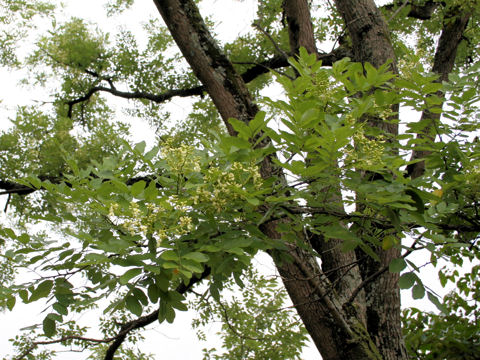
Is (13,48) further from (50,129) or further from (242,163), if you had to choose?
(242,163)

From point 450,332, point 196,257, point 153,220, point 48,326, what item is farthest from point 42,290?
point 450,332

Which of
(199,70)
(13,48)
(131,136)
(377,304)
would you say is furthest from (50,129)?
(377,304)

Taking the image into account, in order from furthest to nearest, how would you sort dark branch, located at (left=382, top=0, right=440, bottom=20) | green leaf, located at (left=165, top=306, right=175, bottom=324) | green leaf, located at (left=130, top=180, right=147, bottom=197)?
1. dark branch, located at (left=382, top=0, right=440, bottom=20)
2. green leaf, located at (left=165, top=306, right=175, bottom=324)
3. green leaf, located at (left=130, top=180, right=147, bottom=197)

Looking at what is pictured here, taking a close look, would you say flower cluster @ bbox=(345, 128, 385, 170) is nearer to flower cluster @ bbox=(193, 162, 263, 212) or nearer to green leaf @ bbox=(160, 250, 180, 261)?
flower cluster @ bbox=(193, 162, 263, 212)

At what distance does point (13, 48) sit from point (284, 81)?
6.62 meters

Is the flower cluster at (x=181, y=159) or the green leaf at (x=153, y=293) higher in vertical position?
the flower cluster at (x=181, y=159)

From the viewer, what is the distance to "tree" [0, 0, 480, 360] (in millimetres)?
1540

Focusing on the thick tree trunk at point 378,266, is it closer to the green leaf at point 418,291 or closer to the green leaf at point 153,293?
the green leaf at point 418,291

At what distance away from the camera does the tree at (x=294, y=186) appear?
154 cm

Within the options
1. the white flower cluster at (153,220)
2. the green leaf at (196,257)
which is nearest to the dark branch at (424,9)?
the white flower cluster at (153,220)

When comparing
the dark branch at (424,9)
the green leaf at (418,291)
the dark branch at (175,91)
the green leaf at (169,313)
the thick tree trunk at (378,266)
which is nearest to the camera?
the green leaf at (169,313)

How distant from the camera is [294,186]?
1693mm

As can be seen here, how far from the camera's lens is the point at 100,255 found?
1445 mm

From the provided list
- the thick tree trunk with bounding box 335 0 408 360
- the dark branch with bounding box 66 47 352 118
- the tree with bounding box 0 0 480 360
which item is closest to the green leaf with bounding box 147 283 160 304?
the tree with bounding box 0 0 480 360
